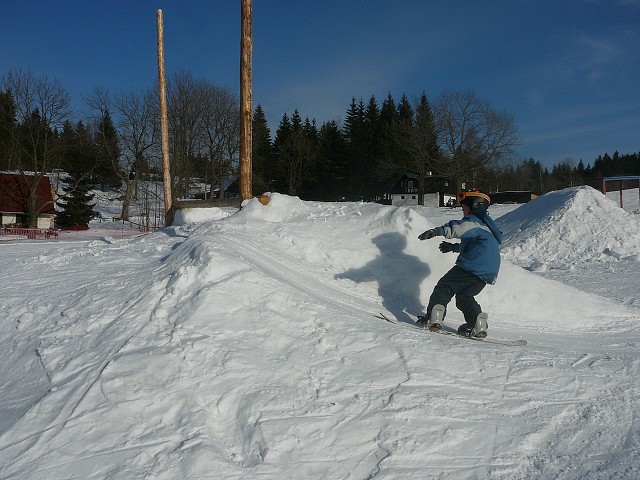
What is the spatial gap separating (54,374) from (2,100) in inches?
1916

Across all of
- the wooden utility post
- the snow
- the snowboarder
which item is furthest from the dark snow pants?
the wooden utility post

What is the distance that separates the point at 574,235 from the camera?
14.3 metres

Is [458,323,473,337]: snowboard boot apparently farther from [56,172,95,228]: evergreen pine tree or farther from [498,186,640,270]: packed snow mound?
[56,172,95,228]: evergreen pine tree

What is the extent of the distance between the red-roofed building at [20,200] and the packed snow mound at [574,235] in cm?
3952

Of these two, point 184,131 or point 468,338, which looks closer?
point 468,338

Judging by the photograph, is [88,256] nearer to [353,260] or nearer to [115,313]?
[115,313]

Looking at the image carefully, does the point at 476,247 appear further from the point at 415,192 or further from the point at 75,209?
the point at 415,192

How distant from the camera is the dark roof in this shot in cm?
4000

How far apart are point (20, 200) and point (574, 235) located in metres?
43.0

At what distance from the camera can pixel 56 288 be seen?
6312 mm

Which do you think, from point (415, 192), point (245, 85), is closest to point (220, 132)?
point (415, 192)

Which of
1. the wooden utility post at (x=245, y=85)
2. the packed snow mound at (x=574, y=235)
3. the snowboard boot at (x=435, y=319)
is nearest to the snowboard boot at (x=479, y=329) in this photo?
the snowboard boot at (x=435, y=319)

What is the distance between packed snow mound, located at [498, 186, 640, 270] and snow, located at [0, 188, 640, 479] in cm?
665

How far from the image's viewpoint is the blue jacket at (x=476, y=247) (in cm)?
543
